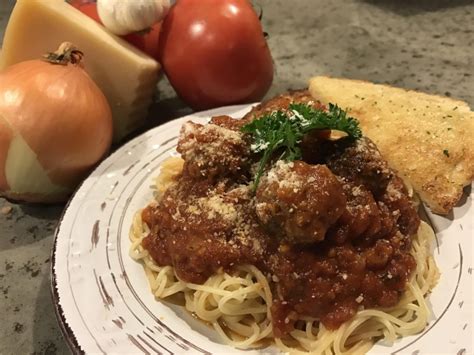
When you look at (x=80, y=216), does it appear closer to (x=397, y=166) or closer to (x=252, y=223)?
(x=252, y=223)

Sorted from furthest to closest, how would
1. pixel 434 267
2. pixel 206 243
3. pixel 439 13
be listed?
pixel 439 13 → pixel 434 267 → pixel 206 243

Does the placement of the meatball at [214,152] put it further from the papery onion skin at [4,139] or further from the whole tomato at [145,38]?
the whole tomato at [145,38]

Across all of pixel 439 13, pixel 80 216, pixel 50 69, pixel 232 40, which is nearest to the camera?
pixel 80 216

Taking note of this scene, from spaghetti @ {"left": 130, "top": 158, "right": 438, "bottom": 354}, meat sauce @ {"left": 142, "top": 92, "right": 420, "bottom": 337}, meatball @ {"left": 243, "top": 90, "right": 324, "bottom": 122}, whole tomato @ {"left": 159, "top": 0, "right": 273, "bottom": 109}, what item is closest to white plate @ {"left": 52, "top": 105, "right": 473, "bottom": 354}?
spaghetti @ {"left": 130, "top": 158, "right": 438, "bottom": 354}

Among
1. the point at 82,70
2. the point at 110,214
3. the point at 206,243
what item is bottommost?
the point at 110,214

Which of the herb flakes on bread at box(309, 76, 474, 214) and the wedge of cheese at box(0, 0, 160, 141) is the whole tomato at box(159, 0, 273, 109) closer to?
the wedge of cheese at box(0, 0, 160, 141)

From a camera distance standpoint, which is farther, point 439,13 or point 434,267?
point 439,13

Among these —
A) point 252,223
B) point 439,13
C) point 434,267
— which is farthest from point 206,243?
point 439,13

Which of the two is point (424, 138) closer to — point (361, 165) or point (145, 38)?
point (361, 165)
